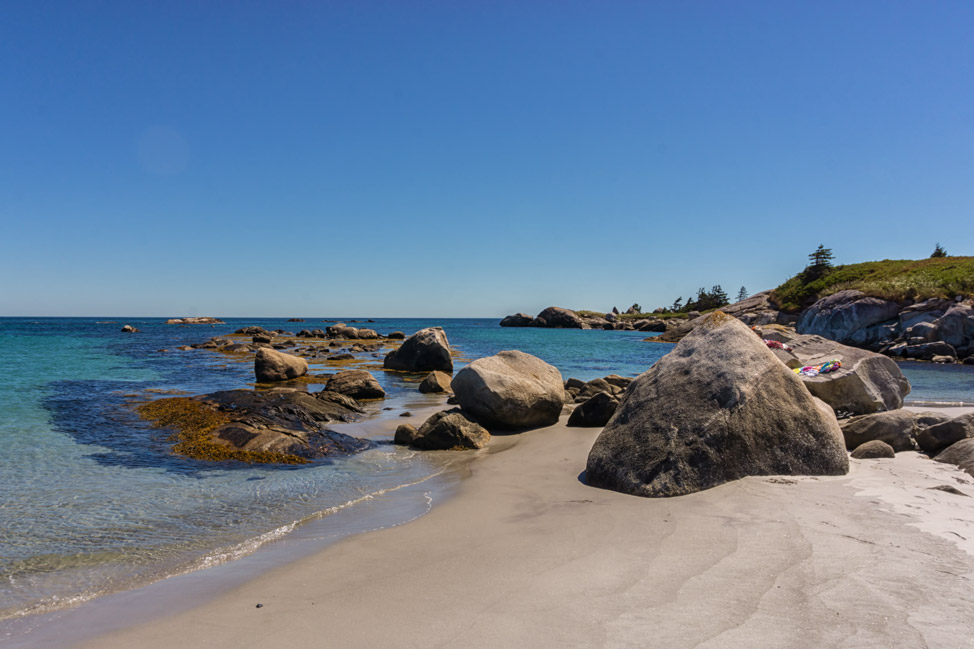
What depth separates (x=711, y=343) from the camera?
7703mm

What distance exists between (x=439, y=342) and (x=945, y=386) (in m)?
21.2

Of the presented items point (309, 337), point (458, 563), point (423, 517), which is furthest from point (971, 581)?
point (309, 337)

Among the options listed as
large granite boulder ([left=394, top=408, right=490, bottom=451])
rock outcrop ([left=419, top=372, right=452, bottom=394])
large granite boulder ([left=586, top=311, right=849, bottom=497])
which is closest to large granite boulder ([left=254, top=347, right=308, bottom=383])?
rock outcrop ([left=419, top=372, right=452, bottom=394])

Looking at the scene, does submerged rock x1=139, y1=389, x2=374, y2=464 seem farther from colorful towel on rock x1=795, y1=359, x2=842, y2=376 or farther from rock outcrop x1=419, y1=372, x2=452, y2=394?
colorful towel on rock x1=795, y1=359, x2=842, y2=376

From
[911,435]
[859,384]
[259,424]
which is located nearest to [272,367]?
[259,424]

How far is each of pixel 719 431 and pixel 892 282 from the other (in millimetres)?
46769

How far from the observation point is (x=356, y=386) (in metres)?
17.5

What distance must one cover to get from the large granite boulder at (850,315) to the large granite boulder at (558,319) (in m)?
57.0

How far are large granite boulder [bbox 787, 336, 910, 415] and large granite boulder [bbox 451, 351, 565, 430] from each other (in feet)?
17.6

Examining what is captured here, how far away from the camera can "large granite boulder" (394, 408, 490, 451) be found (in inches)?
421

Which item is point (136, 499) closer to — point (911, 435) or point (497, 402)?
point (497, 402)

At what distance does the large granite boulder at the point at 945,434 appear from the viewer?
807 cm

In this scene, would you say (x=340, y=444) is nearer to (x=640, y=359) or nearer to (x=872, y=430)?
(x=872, y=430)

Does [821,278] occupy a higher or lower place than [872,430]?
higher
